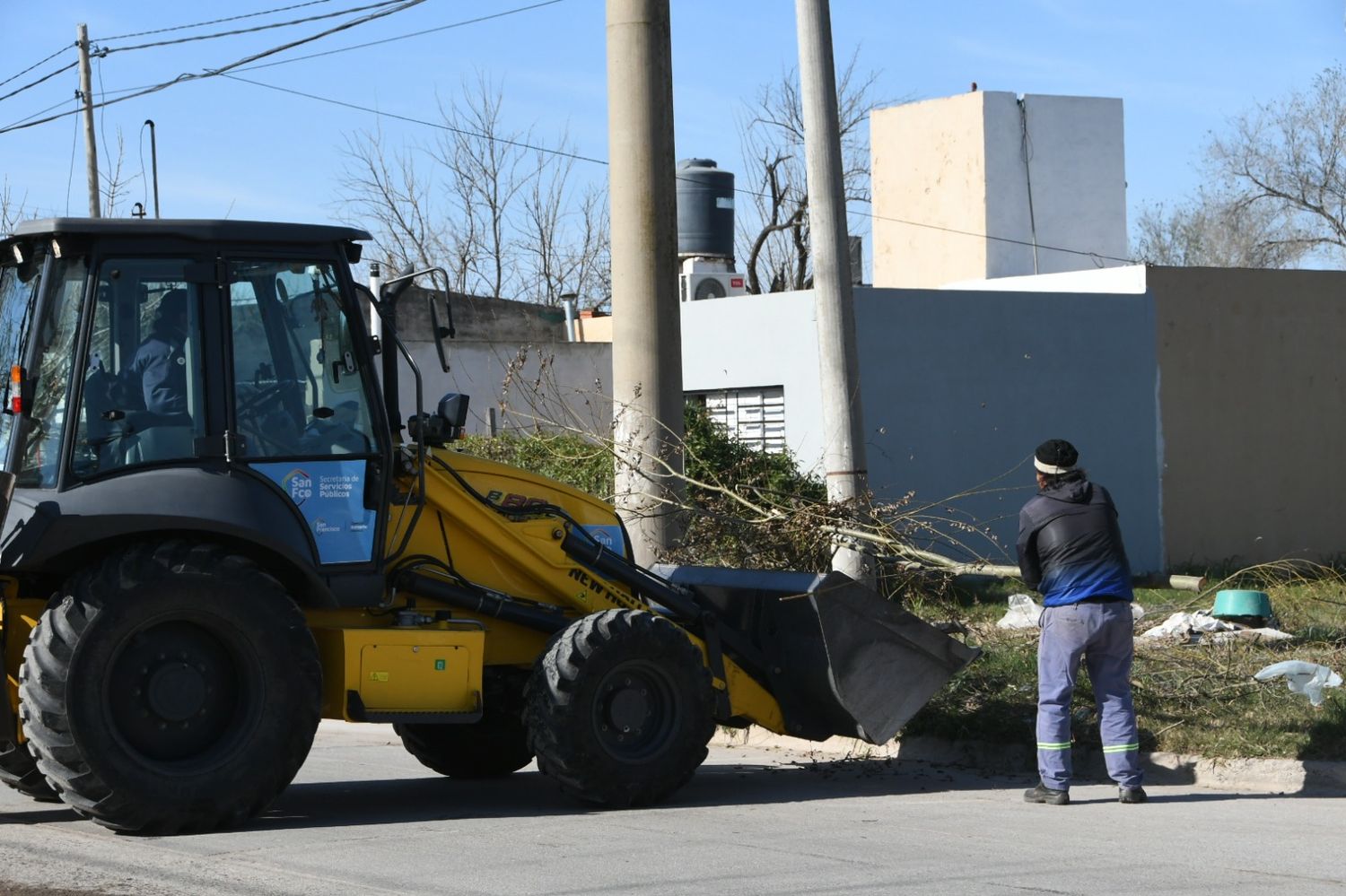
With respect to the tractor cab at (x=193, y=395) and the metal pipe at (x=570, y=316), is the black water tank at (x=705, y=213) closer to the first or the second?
the metal pipe at (x=570, y=316)

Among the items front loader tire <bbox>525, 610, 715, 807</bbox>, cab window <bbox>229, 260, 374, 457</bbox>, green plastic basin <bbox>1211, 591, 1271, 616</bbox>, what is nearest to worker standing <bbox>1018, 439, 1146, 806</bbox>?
front loader tire <bbox>525, 610, 715, 807</bbox>

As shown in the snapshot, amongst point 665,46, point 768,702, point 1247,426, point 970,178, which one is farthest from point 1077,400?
point 768,702

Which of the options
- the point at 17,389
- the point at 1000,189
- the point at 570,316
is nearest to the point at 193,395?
Answer: the point at 17,389

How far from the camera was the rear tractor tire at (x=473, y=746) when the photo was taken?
9688mm

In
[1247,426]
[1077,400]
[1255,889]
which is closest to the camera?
[1255,889]

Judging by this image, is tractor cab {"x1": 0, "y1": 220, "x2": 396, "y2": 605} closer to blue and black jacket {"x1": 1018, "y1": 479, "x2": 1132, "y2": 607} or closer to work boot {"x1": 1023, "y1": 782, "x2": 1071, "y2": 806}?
blue and black jacket {"x1": 1018, "y1": 479, "x2": 1132, "y2": 607}

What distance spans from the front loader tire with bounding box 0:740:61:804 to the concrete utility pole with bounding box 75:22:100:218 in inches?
905

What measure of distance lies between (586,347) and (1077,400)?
370 inches

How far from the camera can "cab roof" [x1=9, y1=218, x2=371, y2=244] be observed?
305 inches

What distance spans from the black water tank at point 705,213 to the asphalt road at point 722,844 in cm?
2022

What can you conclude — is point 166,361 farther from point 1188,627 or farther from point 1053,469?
point 1188,627

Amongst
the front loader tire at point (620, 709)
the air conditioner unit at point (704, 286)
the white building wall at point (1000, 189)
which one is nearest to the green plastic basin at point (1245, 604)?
the front loader tire at point (620, 709)

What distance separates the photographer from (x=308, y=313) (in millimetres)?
8297

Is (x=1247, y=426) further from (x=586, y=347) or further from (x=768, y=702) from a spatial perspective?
(x=768, y=702)
